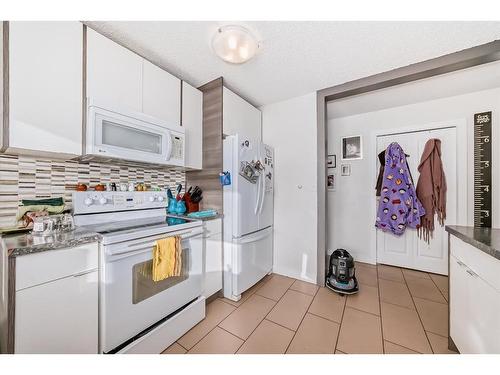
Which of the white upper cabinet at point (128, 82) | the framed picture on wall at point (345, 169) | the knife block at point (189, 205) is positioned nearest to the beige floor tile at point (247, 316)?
the knife block at point (189, 205)

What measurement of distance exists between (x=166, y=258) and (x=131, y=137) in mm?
906

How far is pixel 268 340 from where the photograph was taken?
1.36 m

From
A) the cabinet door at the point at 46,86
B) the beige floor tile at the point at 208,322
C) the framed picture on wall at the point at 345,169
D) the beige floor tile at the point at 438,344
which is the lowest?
the beige floor tile at the point at 208,322

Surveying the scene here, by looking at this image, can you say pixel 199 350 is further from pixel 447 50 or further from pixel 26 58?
pixel 447 50

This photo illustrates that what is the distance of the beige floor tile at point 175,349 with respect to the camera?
1.27 m

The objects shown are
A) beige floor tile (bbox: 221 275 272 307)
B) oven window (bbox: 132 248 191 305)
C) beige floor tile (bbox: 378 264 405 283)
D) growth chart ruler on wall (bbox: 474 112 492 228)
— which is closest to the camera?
oven window (bbox: 132 248 191 305)

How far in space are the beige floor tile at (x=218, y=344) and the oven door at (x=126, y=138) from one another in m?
1.36

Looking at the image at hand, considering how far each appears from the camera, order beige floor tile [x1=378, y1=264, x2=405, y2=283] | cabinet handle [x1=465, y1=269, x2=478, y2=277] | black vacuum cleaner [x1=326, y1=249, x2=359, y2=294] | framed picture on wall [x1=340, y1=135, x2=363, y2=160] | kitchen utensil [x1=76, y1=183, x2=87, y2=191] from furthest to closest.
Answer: framed picture on wall [x1=340, y1=135, x2=363, y2=160], beige floor tile [x1=378, y1=264, x2=405, y2=283], black vacuum cleaner [x1=326, y1=249, x2=359, y2=294], kitchen utensil [x1=76, y1=183, x2=87, y2=191], cabinet handle [x1=465, y1=269, x2=478, y2=277]

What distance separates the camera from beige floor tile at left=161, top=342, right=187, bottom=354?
4.17 feet

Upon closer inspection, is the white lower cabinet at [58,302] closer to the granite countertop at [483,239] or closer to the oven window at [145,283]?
the oven window at [145,283]

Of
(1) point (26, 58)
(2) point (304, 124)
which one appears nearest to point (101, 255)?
(1) point (26, 58)

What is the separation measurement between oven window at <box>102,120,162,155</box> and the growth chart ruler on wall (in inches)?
131

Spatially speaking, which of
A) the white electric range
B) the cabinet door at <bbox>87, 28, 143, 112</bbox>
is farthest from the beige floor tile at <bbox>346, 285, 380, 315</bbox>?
the cabinet door at <bbox>87, 28, 143, 112</bbox>

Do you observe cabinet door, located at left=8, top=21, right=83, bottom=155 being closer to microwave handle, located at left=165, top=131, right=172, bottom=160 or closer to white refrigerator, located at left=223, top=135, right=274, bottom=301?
microwave handle, located at left=165, top=131, right=172, bottom=160
